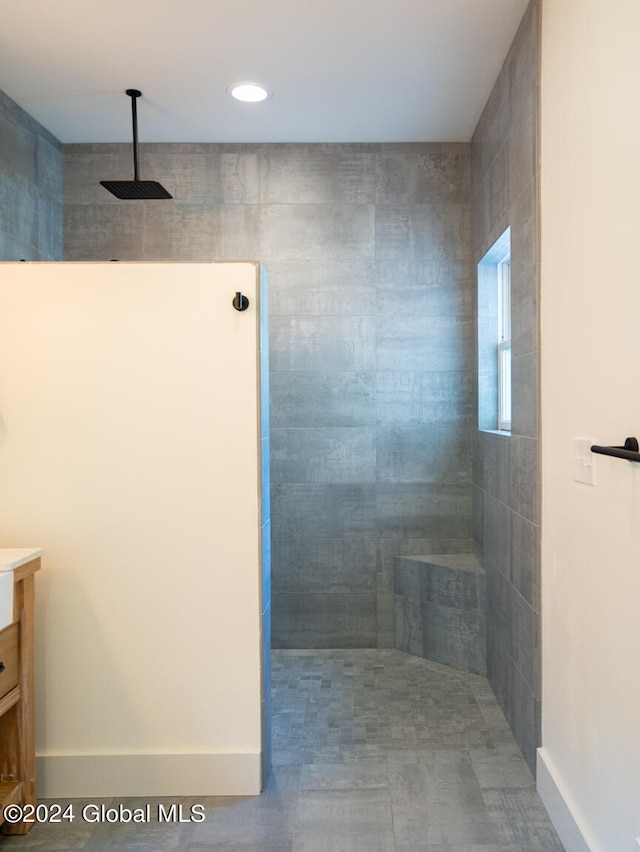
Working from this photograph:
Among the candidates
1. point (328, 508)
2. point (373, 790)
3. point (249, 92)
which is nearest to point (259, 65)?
point (249, 92)

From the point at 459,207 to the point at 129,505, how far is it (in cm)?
228

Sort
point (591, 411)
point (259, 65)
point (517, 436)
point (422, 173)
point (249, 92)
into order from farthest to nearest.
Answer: point (422, 173), point (249, 92), point (259, 65), point (517, 436), point (591, 411)

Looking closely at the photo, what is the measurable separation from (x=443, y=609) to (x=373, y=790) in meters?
1.14

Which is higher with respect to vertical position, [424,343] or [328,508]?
[424,343]

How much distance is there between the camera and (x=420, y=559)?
10.7ft

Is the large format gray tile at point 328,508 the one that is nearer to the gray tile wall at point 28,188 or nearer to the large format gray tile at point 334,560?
the large format gray tile at point 334,560

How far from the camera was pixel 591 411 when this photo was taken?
1.60 meters

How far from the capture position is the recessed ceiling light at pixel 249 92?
2.74 m

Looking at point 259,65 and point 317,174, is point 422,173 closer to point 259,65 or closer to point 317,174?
point 317,174

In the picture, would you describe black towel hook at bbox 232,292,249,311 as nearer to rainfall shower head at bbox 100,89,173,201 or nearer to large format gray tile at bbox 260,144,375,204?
rainfall shower head at bbox 100,89,173,201

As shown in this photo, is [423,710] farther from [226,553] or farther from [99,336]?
[99,336]

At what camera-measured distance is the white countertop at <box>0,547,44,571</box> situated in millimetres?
1768

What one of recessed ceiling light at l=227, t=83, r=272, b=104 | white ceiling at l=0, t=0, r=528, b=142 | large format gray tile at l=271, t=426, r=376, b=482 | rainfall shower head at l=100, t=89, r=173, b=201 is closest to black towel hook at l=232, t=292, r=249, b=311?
white ceiling at l=0, t=0, r=528, b=142

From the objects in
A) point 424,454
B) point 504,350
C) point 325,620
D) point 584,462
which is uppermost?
point 504,350
